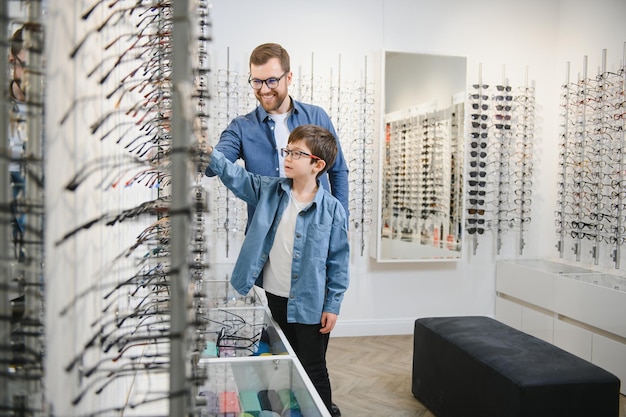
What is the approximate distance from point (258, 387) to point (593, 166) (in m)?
4.33

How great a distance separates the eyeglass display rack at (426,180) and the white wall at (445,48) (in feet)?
1.28

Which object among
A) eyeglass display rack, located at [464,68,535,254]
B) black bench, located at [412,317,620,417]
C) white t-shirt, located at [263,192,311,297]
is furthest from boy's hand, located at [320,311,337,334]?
eyeglass display rack, located at [464,68,535,254]

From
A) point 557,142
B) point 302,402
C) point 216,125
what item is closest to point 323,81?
point 216,125

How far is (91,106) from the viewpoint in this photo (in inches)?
37.5

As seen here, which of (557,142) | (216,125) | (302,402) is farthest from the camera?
(557,142)

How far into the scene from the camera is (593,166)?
5000 mm

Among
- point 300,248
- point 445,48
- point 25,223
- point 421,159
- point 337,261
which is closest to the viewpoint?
point 25,223

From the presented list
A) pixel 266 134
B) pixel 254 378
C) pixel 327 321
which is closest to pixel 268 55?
pixel 266 134

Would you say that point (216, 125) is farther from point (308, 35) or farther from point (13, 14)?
point (13, 14)

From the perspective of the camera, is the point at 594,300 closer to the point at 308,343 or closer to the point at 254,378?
the point at 308,343

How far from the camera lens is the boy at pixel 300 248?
2.39 meters

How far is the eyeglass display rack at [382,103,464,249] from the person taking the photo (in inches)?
209

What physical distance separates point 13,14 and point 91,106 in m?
0.22

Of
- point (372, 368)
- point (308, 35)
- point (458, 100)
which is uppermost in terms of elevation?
point (308, 35)
